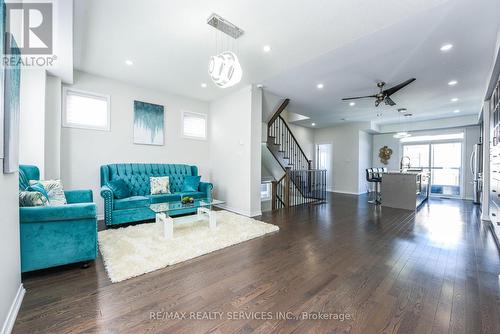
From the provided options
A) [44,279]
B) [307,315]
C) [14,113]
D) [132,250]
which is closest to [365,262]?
[307,315]

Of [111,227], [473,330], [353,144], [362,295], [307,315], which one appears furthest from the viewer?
[353,144]

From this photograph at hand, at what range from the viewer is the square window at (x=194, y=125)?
18.2 feet

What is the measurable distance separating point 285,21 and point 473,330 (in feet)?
11.0

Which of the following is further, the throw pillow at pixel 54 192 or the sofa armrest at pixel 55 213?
the throw pillow at pixel 54 192

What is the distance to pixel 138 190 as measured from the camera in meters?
4.36

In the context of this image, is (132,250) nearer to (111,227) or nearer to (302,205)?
(111,227)

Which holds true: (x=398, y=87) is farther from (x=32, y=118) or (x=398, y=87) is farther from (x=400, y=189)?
(x=32, y=118)

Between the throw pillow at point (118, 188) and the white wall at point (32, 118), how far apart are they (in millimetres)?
1053

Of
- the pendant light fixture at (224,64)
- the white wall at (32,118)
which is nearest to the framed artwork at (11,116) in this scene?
the pendant light fixture at (224,64)

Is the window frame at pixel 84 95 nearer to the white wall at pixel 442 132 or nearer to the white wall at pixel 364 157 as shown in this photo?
the white wall at pixel 364 157

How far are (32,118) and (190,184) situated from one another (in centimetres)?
285

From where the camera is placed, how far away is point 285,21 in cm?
259

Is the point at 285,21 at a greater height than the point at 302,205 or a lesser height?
greater

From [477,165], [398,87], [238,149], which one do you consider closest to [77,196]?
[238,149]
